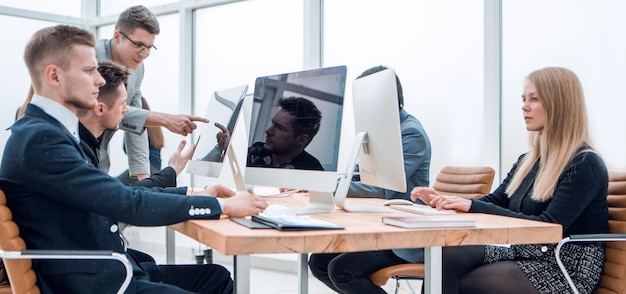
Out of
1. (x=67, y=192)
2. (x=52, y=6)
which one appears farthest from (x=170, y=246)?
(x=52, y=6)

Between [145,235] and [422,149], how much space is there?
161 inches

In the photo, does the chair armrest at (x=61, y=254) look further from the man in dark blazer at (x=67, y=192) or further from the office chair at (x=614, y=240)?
the office chair at (x=614, y=240)

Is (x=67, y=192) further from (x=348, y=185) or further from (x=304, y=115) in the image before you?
(x=348, y=185)

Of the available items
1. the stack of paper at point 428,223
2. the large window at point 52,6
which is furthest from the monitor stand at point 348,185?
the large window at point 52,6

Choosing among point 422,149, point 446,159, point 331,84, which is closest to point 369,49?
point 446,159

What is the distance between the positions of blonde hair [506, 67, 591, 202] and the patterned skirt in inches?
7.3

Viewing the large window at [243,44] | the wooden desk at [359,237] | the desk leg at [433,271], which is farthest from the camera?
the large window at [243,44]

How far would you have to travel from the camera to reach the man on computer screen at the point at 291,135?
203 centimetres

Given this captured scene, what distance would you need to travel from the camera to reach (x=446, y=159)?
13.6 feet

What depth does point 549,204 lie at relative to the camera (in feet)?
6.89

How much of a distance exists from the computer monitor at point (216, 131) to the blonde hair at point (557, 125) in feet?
3.61

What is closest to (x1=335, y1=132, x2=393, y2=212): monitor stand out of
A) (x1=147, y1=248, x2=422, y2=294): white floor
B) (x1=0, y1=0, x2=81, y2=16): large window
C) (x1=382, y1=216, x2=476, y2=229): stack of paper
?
(x1=382, y1=216, x2=476, y2=229): stack of paper

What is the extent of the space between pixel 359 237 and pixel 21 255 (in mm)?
781

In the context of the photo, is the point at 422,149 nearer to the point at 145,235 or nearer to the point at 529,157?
the point at 529,157
